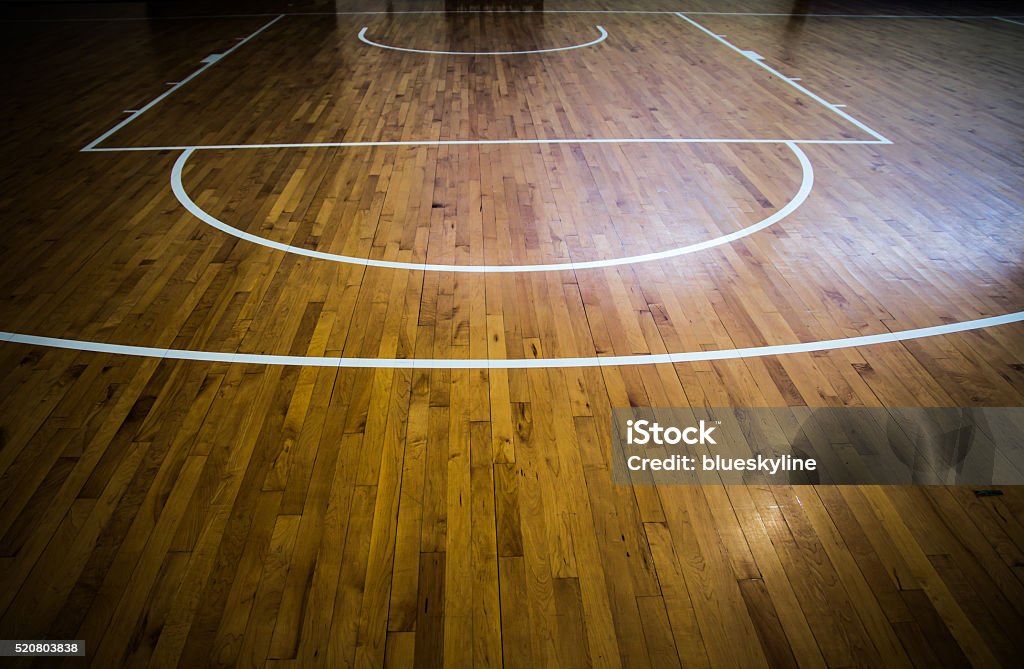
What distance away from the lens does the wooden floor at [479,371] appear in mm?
1917

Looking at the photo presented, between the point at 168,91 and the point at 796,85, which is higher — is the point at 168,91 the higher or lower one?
the lower one

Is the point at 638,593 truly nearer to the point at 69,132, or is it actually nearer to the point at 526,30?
the point at 69,132

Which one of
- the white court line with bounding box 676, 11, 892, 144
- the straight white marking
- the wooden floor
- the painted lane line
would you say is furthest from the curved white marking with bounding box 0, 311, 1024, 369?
the straight white marking

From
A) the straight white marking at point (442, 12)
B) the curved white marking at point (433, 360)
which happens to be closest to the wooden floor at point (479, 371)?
the curved white marking at point (433, 360)

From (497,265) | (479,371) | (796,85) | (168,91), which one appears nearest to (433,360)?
(479,371)

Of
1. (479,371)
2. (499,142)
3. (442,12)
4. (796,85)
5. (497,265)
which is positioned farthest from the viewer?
(442,12)

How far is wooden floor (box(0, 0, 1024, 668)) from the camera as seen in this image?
1917 mm

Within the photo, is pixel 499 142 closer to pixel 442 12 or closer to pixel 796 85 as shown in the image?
pixel 796 85

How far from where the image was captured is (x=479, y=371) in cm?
286

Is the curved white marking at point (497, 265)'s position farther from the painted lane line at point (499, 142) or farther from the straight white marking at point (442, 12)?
the straight white marking at point (442, 12)

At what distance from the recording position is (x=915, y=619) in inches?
74.8

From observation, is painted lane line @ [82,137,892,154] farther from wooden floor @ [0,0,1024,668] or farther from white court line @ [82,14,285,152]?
white court line @ [82,14,285,152]

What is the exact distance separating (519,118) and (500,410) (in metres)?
3.75

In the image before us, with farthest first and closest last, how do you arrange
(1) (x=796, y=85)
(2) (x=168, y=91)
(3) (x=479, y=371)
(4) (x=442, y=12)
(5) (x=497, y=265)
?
1. (4) (x=442, y=12)
2. (1) (x=796, y=85)
3. (2) (x=168, y=91)
4. (5) (x=497, y=265)
5. (3) (x=479, y=371)
